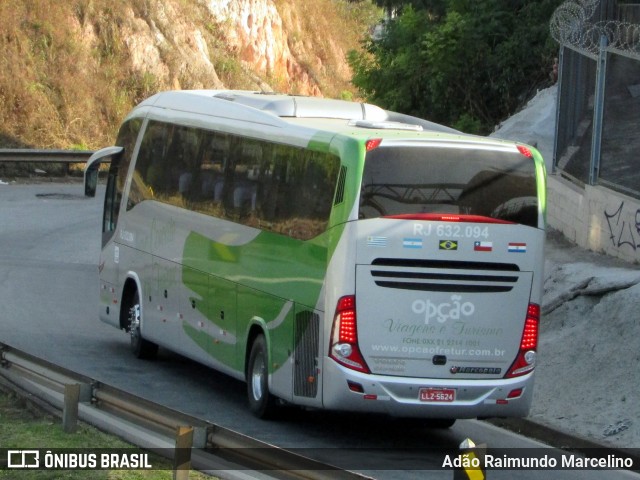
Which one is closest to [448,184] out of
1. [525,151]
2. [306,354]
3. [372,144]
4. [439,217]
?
[439,217]

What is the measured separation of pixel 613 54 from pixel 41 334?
8580 mm

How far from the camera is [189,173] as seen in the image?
14375 millimetres

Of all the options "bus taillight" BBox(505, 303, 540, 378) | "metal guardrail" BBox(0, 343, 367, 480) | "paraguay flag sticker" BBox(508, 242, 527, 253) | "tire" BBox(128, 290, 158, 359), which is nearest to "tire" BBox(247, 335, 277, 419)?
"metal guardrail" BBox(0, 343, 367, 480)

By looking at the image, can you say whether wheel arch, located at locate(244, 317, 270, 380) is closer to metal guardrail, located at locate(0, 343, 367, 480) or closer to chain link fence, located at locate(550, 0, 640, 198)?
metal guardrail, located at locate(0, 343, 367, 480)

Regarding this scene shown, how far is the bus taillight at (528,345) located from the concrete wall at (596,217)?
5144 millimetres

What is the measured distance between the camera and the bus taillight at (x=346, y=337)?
35.7 feet

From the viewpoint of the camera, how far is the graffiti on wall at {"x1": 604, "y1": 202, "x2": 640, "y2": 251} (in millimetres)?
16125

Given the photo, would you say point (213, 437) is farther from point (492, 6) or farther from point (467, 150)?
point (492, 6)

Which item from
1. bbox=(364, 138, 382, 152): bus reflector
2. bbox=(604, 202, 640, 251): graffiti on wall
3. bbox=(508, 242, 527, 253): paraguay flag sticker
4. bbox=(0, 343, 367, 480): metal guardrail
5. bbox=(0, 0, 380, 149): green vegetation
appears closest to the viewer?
bbox=(0, 343, 367, 480): metal guardrail

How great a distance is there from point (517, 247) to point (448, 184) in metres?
0.84

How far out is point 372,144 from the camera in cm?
1105

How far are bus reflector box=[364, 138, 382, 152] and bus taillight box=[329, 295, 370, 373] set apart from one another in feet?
4.30

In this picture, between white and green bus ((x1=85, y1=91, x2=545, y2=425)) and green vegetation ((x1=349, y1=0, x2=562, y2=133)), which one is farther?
green vegetation ((x1=349, y1=0, x2=562, y2=133))

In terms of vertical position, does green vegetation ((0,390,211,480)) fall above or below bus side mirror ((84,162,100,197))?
below
